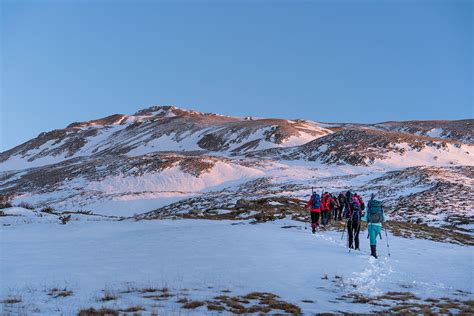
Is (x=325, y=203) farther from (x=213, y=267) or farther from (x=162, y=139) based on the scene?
(x=162, y=139)

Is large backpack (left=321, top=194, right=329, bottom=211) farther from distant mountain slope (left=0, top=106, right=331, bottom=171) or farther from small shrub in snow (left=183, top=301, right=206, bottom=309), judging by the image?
distant mountain slope (left=0, top=106, right=331, bottom=171)

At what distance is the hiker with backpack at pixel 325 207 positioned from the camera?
22.3m

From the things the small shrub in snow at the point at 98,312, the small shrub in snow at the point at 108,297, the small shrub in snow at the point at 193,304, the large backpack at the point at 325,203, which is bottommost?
the small shrub in snow at the point at 193,304

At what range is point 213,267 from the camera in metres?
11.6

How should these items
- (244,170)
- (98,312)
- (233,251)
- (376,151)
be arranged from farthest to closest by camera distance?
(376,151) < (244,170) < (233,251) < (98,312)

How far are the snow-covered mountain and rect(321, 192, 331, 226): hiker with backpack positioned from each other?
9.61m

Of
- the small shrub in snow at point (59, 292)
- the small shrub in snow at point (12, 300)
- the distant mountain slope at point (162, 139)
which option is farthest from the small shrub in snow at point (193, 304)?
the distant mountain slope at point (162, 139)

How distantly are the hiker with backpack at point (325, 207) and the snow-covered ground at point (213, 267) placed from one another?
322 centimetres

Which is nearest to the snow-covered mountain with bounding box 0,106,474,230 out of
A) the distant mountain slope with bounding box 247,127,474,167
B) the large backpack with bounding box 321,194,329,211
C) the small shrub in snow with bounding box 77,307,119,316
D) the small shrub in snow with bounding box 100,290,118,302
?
the distant mountain slope with bounding box 247,127,474,167

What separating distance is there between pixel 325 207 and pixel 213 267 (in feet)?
40.4

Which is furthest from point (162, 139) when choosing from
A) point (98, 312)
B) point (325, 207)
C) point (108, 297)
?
point (98, 312)

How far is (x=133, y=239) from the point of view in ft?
55.6

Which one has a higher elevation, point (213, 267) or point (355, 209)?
point (355, 209)

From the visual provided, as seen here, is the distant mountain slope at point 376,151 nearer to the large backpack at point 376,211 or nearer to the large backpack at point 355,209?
the large backpack at point 355,209
